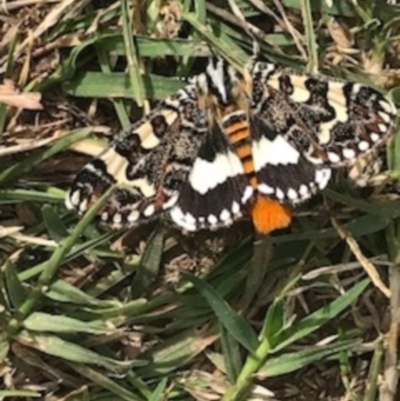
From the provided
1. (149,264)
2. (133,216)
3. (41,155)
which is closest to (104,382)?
(149,264)

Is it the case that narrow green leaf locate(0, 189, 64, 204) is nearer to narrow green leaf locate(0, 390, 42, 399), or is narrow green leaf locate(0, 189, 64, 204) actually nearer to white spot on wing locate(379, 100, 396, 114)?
narrow green leaf locate(0, 390, 42, 399)

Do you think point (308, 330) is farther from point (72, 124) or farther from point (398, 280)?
point (72, 124)

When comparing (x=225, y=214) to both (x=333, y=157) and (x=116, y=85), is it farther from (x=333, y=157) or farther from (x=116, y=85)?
(x=116, y=85)

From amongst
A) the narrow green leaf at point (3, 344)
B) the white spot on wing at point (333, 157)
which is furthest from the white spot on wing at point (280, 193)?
the narrow green leaf at point (3, 344)

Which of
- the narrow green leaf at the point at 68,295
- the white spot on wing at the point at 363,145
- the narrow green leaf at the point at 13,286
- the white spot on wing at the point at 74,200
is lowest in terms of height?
the narrow green leaf at the point at 68,295

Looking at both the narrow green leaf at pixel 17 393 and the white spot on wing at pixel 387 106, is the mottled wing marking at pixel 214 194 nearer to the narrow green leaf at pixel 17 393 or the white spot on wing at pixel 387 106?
the white spot on wing at pixel 387 106

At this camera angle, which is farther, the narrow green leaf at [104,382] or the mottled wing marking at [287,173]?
the narrow green leaf at [104,382]

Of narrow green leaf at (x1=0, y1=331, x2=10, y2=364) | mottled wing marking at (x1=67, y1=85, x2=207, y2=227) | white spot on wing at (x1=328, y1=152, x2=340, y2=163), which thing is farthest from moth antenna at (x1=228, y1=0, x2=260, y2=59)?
narrow green leaf at (x1=0, y1=331, x2=10, y2=364)
